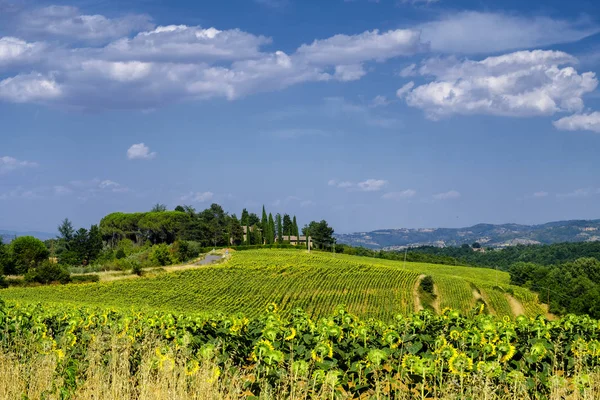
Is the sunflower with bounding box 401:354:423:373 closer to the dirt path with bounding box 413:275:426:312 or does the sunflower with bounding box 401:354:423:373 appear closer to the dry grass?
the dry grass

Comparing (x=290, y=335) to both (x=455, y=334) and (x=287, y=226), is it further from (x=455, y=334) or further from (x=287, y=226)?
(x=287, y=226)

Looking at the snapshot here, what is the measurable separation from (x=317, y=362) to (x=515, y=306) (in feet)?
186

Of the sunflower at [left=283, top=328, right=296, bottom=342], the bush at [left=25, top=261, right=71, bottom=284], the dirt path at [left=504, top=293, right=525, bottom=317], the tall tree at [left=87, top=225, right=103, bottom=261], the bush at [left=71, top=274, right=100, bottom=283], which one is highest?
the tall tree at [left=87, top=225, right=103, bottom=261]

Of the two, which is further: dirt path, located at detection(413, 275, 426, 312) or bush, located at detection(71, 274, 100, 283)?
bush, located at detection(71, 274, 100, 283)

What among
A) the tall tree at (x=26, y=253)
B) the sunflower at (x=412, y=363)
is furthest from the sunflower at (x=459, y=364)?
the tall tree at (x=26, y=253)

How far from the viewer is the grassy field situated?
150ft

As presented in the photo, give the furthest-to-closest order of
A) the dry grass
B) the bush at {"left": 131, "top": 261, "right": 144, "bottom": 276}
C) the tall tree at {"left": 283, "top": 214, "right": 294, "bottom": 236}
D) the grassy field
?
the tall tree at {"left": 283, "top": 214, "right": 294, "bottom": 236} < the bush at {"left": 131, "top": 261, "right": 144, "bottom": 276} < the grassy field < the dry grass

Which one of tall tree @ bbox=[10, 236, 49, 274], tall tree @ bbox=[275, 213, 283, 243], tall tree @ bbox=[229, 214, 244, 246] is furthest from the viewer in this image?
tall tree @ bbox=[275, 213, 283, 243]

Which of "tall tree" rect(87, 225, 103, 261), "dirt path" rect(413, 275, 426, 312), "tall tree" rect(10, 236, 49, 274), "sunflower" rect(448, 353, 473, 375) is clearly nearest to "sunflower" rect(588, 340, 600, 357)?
"sunflower" rect(448, 353, 473, 375)

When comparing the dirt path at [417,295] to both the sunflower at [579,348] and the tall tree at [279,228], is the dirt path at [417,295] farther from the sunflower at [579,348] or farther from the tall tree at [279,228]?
the tall tree at [279,228]

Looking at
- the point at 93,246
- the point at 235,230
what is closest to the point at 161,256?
the point at 93,246

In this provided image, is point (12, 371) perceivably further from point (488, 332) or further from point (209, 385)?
point (488, 332)

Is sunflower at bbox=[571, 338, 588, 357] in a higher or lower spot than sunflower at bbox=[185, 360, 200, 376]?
lower

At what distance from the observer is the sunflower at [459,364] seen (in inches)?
230
